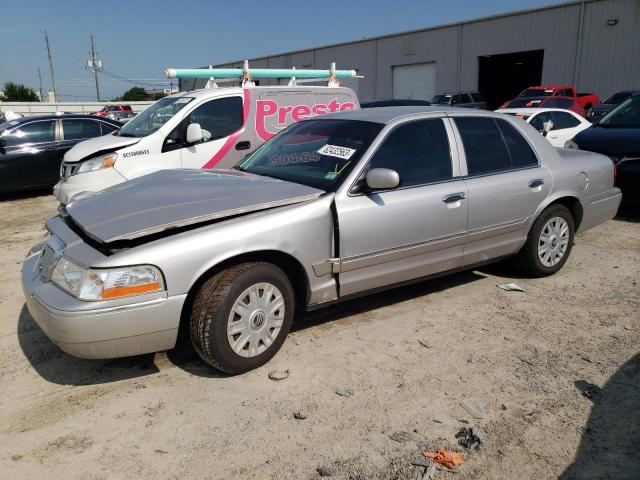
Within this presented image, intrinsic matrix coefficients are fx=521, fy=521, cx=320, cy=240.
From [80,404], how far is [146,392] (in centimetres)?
37

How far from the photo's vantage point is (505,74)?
32.1 metres

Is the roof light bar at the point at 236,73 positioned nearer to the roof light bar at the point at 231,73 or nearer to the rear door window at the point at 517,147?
the roof light bar at the point at 231,73

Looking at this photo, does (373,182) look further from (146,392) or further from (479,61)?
(479,61)

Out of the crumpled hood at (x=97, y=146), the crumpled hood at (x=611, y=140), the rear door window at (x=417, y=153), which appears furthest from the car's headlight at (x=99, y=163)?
the crumpled hood at (x=611, y=140)

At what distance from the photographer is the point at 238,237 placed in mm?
3184

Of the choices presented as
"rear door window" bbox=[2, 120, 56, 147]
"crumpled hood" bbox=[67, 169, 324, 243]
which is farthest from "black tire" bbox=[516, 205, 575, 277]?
"rear door window" bbox=[2, 120, 56, 147]

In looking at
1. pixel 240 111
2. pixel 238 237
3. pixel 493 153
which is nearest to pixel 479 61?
pixel 240 111

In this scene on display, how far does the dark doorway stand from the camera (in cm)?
2991

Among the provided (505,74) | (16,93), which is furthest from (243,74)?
(16,93)

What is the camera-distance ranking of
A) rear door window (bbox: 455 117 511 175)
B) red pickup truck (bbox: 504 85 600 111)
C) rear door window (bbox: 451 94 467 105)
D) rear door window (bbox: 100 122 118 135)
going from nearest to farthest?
rear door window (bbox: 455 117 511 175)
rear door window (bbox: 100 122 118 135)
red pickup truck (bbox: 504 85 600 111)
rear door window (bbox: 451 94 467 105)

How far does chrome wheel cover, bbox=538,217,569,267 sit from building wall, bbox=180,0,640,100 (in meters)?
12.8

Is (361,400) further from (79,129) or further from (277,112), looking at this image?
(79,129)

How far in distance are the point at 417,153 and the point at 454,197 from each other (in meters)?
0.46

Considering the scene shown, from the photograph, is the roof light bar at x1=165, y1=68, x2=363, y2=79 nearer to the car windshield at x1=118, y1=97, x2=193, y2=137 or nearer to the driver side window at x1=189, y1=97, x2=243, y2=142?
the car windshield at x1=118, y1=97, x2=193, y2=137
